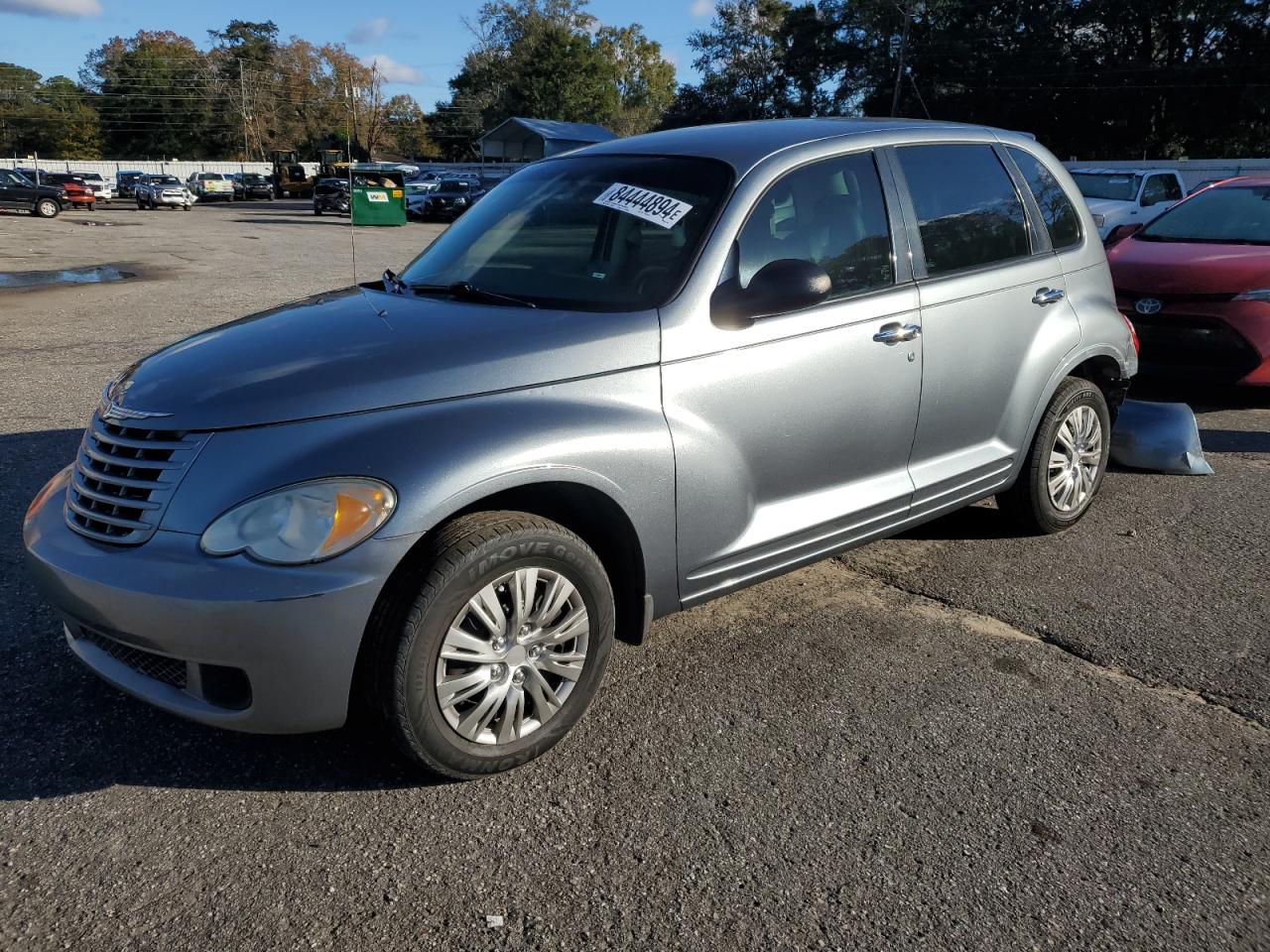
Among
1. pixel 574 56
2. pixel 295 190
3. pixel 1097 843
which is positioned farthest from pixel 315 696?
pixel 574 56

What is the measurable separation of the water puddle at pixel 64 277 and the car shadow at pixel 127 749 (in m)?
14.0

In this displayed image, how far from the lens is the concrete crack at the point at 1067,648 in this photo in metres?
3.34

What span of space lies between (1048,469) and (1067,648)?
1139 millimetres

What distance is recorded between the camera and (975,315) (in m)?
4.09

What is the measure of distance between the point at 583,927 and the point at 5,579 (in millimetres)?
3038

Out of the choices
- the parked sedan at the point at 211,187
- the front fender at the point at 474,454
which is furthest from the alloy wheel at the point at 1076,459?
the parked sedan at the point at 211,187

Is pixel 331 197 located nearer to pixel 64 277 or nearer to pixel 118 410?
pixel 64 277

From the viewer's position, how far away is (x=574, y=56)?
78812mm

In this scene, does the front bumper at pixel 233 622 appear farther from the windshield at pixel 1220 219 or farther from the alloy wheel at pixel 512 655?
the windshield at pixel 1220 219

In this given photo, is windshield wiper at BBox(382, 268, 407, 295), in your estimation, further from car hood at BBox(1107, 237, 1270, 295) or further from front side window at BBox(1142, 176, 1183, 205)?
front side window at BBox(1142, 176, 1183, 205)

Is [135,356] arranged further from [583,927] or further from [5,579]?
[583,927]

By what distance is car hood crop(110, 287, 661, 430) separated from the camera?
274cm

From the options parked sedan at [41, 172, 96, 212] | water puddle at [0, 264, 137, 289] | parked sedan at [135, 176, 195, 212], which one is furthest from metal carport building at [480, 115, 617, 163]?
water puddle at [0, 264, 137, 289]

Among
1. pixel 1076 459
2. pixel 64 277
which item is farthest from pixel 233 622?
pixel 64 277
